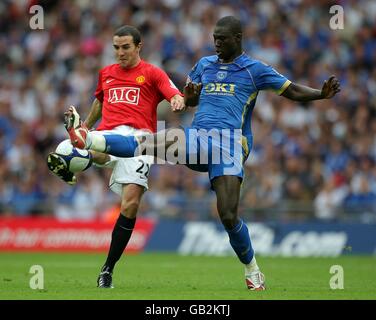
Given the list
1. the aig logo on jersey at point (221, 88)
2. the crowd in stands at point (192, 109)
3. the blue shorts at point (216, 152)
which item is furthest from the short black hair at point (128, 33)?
the crowd in stands at point (192, 109)

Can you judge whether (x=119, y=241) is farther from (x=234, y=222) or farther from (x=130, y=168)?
(x=234, y=222)

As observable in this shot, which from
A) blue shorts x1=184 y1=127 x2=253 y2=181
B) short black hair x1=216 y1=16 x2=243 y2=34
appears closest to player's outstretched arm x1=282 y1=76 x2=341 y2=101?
blue shorts x1=184 y1=127 x2=253 y2=181

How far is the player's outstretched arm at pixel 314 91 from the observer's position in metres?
10.1

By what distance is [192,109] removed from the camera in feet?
72.9

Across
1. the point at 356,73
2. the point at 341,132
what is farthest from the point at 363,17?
the point at 341,132

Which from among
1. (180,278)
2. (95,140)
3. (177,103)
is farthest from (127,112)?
(180,278)

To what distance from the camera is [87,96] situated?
22.8 metres

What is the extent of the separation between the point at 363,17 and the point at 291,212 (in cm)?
644

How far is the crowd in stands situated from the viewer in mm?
20453

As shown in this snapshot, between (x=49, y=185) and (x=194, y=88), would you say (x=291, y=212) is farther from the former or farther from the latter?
(x=194, y=88)

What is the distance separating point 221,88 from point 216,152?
805mm

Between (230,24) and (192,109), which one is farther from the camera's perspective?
(192,109)
